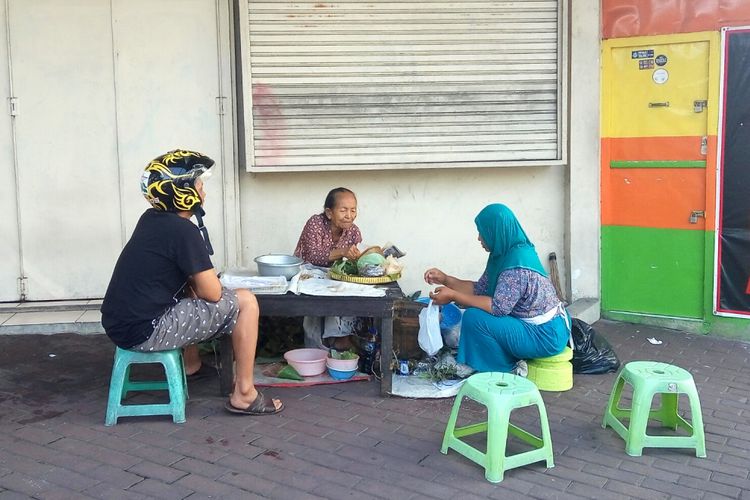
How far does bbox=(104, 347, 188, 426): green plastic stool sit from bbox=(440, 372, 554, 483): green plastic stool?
141cm

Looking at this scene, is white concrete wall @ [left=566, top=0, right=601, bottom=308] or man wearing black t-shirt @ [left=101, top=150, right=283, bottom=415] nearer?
man wearing black t-shirt @ [left=101, top=150, right=283, bottom=415]

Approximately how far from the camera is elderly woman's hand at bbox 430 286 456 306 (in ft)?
16.2

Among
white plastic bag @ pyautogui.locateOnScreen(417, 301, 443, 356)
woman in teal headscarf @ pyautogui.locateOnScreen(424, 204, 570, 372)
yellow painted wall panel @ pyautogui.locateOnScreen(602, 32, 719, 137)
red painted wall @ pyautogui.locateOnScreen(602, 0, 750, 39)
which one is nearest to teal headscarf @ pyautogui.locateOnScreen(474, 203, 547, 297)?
woman in teal headscarf @ pyautogui.locateOnScreen(424, 204, 570, 372)

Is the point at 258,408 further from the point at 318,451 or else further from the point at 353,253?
the point at 353,253

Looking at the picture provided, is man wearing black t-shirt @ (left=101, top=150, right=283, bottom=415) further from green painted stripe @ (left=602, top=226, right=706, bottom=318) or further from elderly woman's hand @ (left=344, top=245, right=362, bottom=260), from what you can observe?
green painted stripe @ (left=602, top=226, right=706, bottom=318)

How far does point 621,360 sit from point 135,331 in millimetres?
3320

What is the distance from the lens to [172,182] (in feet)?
14.0

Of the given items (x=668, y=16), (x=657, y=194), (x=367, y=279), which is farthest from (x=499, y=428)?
(x=668, y=16)

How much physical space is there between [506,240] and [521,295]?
33 cm

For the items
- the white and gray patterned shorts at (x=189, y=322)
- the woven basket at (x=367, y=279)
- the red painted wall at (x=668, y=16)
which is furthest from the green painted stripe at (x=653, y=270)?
the white and gray patterned shorts at (x=189, y=322)

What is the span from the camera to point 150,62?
6.42m

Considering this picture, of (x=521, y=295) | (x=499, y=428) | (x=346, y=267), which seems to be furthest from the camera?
(x=346, y=267)

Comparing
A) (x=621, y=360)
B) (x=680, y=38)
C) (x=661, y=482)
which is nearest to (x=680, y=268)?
(x=621, y=360)

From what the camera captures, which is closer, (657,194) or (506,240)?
(506,240)
